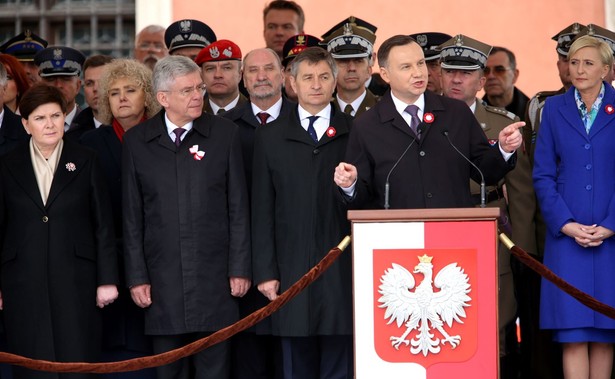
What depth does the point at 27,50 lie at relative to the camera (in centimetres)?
904

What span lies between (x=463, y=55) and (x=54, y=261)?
252 centimetres

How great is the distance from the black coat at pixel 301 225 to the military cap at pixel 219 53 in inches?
49.1

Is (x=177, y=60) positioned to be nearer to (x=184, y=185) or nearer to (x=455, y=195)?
(x=184, y=185)

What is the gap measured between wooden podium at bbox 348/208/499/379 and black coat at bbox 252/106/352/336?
2.96 feet

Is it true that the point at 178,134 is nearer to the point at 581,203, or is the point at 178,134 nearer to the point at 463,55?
the point at 463,55

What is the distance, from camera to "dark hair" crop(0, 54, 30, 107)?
8.18 meters

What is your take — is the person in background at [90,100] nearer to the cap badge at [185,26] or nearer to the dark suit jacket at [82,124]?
the dark suit jacket at [82,124]

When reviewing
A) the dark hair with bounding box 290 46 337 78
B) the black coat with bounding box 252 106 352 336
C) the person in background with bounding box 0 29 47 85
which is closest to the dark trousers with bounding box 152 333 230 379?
the black coat with bounding box 252 106 352 336

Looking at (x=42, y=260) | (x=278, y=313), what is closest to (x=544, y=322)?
(x=278, y=313)

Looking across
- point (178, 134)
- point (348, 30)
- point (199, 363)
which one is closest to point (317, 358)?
point (199, 363)

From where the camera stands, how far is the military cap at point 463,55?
7.68 meters

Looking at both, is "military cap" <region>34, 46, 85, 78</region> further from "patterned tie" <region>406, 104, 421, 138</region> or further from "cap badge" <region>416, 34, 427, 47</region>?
"patterned tie" <region>406, 104, 421, 138</region>

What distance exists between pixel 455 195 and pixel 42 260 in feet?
6.69

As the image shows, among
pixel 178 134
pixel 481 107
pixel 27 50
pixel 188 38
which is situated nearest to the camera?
pixel 178 134
